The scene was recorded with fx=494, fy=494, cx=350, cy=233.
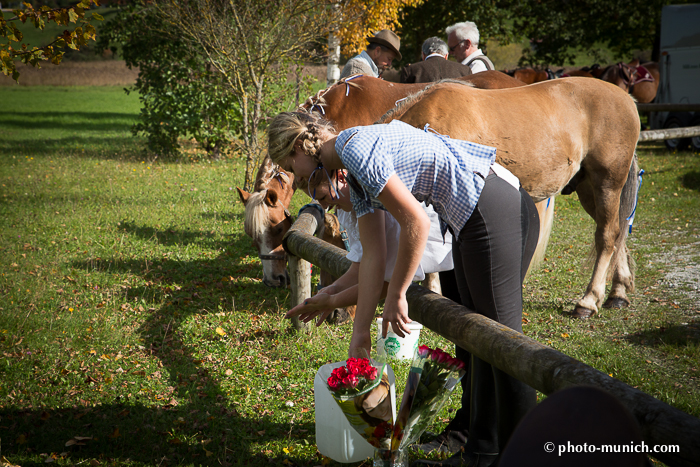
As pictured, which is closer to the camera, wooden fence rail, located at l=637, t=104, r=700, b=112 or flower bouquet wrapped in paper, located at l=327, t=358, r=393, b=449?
flower bouquet wrapped in paper, located at l=327, t=358, r=393, b=449

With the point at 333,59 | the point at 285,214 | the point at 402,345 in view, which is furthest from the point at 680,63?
the point at 402,345

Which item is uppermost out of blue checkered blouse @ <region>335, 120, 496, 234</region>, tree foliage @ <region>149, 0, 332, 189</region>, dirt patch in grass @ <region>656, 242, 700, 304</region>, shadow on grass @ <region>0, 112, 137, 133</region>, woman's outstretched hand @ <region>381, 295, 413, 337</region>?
tree foliage @ <region>149, 0, 332, 189</region>

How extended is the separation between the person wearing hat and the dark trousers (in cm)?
421

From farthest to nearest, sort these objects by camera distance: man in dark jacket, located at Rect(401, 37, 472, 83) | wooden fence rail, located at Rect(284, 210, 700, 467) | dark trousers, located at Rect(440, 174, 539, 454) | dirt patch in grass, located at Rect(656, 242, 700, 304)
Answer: man in dark jacket, located at Rect(401, 37, 472, 83), dirt patch in grass, located at Rect(656, 242, 700, 304), dark trousers, located at Rect(440, 174, 539, 454), wooden fence rail, located at Rect(284, 210, 700, 467)

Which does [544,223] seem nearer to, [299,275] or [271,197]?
[299,275]

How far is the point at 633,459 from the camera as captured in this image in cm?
91

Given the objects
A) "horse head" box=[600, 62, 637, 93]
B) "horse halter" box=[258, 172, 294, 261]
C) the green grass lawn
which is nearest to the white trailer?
"horse head" box=[600, 62, 637, 93]

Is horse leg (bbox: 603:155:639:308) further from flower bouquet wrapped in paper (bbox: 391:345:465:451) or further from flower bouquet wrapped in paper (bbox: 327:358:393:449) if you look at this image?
flower bouquet wrapped in paper (bbox: 327:358:393:449)

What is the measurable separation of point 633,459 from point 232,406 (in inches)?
102

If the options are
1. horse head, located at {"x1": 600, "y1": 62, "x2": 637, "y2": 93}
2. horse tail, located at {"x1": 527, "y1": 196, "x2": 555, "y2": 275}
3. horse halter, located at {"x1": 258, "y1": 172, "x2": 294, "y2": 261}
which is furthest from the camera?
horse head, located at {"x1": 600, "y1": 62, "x2": 637, "y2": 93}

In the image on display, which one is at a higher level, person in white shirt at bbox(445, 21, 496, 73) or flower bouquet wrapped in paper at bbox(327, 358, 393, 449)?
person in white shirt at bbox(445, 21, 496, 73)

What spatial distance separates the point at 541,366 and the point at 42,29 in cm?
247

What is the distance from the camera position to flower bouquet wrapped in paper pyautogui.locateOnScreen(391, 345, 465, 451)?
2053mm

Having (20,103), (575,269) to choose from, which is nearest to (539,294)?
(575,269)
